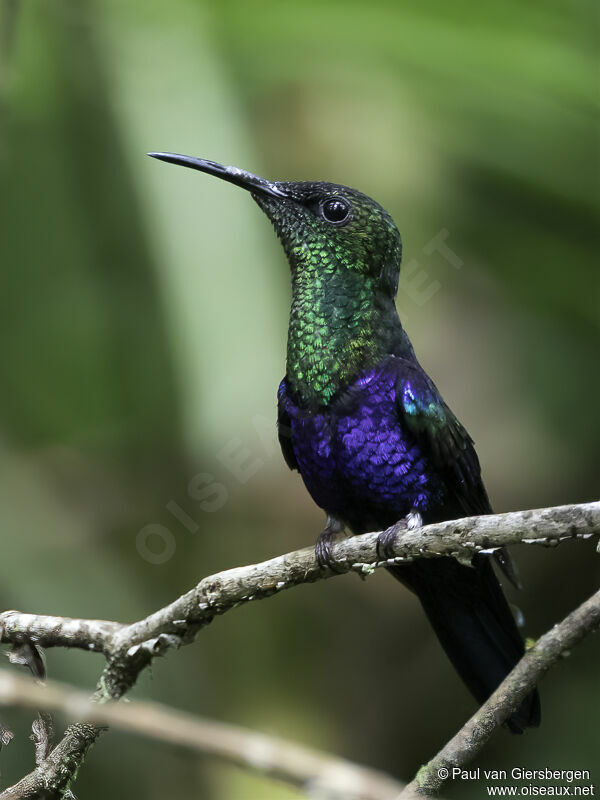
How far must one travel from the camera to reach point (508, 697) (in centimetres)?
186

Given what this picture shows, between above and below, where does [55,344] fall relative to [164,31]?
below

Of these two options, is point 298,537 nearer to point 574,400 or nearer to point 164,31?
point 574,400

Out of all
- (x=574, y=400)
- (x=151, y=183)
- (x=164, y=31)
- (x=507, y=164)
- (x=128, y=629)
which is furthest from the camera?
(x=574, y=400)

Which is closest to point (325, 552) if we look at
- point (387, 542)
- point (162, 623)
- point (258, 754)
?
point (387, 542)

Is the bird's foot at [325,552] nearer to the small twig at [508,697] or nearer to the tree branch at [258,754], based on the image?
the small twig at [508,697]

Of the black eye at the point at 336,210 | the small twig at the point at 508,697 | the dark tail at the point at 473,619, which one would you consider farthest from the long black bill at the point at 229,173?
the small twig at the point at 508,697

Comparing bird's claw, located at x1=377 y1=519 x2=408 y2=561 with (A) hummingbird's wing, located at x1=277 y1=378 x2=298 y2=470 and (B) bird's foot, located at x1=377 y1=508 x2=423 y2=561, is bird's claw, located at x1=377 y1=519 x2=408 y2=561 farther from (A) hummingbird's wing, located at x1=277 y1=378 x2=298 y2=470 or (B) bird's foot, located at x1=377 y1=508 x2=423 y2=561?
(A) hummingbird's wing, located at x1=277 y1=378 x2=298 y2=470

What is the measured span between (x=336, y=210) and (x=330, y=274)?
0.76 feet

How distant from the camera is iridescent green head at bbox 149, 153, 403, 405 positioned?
2643 mm

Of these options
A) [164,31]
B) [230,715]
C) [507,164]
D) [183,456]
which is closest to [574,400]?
[507,164]

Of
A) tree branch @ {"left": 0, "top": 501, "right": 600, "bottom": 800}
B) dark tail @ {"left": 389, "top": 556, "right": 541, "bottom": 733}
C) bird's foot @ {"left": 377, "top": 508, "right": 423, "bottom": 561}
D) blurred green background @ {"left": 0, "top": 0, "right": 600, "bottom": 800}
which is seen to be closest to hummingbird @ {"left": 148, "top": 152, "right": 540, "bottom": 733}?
dark tail @ {"left": 389, "top": 556, "right": 541, "bottom": 733}

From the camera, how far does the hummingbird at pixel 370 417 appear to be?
263 centimetres

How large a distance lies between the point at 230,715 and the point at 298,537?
3.20 feet

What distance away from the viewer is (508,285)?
4277mm
